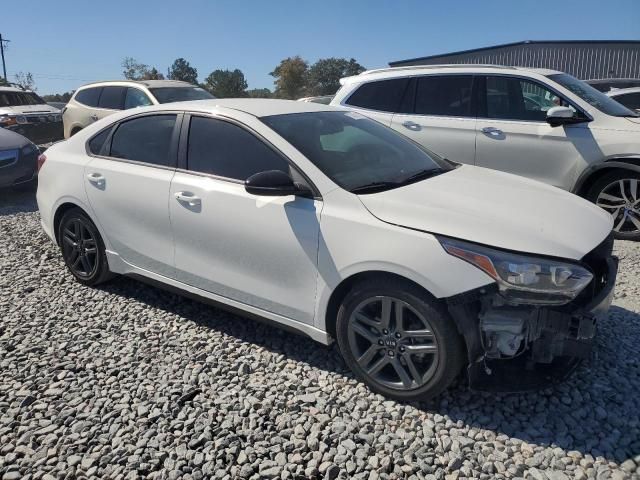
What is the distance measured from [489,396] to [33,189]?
8.79 metres

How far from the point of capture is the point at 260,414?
2750 mm

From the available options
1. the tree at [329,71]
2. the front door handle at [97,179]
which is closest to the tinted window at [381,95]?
the front door handle at [97,179]

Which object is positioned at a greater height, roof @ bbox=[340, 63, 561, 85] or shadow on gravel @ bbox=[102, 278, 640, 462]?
roof @ bbox=[340, 63, 561, 85]

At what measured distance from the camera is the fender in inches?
200

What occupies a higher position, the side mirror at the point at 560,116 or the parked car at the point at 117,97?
the parked car at the point at 117,97

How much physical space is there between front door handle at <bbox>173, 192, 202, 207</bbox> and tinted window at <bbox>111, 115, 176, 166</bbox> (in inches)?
13.4

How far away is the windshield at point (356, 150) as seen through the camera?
3066 millimetres

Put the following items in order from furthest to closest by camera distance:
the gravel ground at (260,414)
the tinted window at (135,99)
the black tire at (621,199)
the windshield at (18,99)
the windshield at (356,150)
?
the windshield at (18,99) < the tinted window at (135,99) < the black tire at (621,199) < the windshield at (356,150) < the gravel ground at (260,414)

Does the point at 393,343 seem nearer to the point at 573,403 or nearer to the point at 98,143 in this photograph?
the point at 573,403

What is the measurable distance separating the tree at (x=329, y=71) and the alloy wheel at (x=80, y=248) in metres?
72.7

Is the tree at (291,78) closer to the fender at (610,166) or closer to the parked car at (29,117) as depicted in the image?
the parked car at (29,117)

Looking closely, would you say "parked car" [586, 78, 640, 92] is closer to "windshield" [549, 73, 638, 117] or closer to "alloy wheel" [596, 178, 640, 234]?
"windshield" [549, 73, 638, 117]

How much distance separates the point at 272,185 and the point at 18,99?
553 inches

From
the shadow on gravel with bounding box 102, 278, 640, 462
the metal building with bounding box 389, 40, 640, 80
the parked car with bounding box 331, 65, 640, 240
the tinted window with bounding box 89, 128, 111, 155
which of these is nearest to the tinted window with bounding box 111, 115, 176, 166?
the tinted window with bounding box 89, 128, 111, 155
